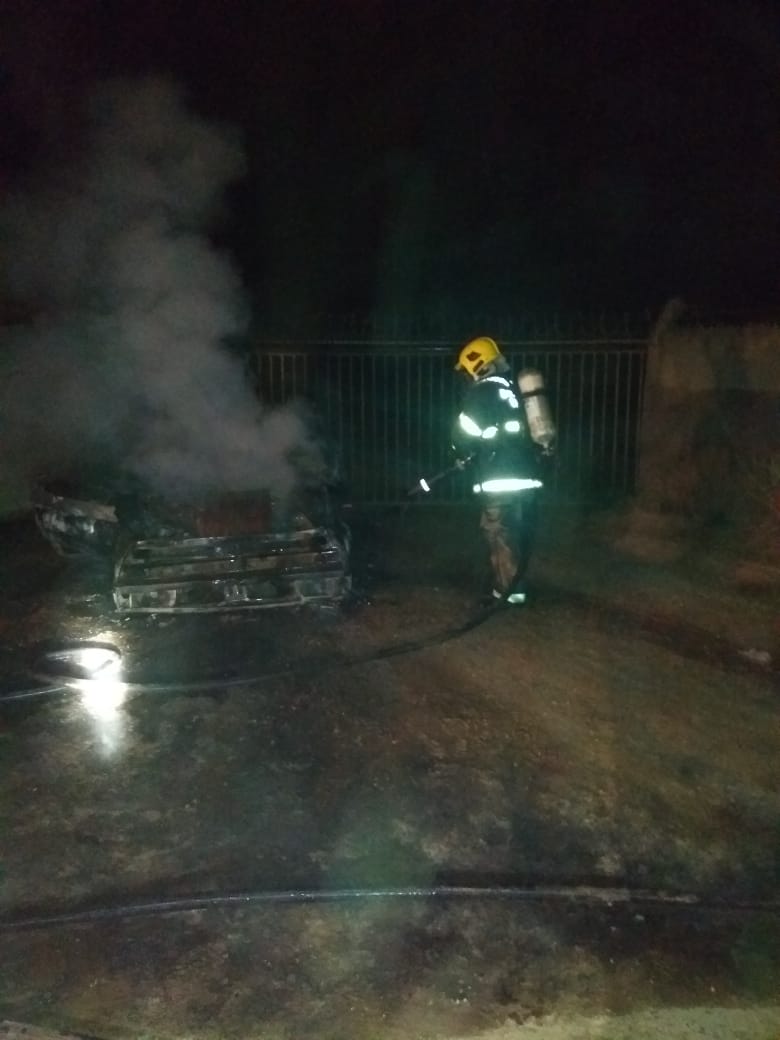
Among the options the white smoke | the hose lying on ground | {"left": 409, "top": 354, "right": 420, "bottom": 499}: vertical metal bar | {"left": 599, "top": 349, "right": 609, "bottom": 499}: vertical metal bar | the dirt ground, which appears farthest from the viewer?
{"left": 409, "top": 354, "right": 420, "bottom": 499}: vertical metal bar

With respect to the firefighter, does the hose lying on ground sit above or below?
below

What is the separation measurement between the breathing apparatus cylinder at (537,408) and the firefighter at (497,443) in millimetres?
43

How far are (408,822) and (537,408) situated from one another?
120 inches

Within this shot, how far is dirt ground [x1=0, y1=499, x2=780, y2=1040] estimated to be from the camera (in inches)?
126

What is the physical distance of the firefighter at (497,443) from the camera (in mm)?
6332

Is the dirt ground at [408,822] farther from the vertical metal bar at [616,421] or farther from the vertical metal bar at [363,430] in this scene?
the vertical metal bar at [363,430]

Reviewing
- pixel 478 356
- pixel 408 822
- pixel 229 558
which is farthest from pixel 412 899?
pixel 478 356

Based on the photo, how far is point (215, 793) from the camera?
4.40 meters

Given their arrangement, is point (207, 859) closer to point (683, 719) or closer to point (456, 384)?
point (683, 719)

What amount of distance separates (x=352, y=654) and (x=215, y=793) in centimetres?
164

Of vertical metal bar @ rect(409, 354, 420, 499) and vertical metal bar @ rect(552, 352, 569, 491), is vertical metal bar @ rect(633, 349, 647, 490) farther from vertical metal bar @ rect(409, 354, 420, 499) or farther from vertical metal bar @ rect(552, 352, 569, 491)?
vertical metal bar @ rect(409, 354, 420, 499)

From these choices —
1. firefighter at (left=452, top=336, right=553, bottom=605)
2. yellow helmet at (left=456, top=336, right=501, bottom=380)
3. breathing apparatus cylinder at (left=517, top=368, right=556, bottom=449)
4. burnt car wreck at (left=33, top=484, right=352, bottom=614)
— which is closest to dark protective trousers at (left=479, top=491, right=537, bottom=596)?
firefighter at (left=452, top=336, right=553, bottom=605)

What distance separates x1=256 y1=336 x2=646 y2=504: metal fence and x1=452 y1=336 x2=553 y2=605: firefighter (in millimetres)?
2719

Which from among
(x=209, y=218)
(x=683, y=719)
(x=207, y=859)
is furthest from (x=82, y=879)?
(x=209, y=218)
